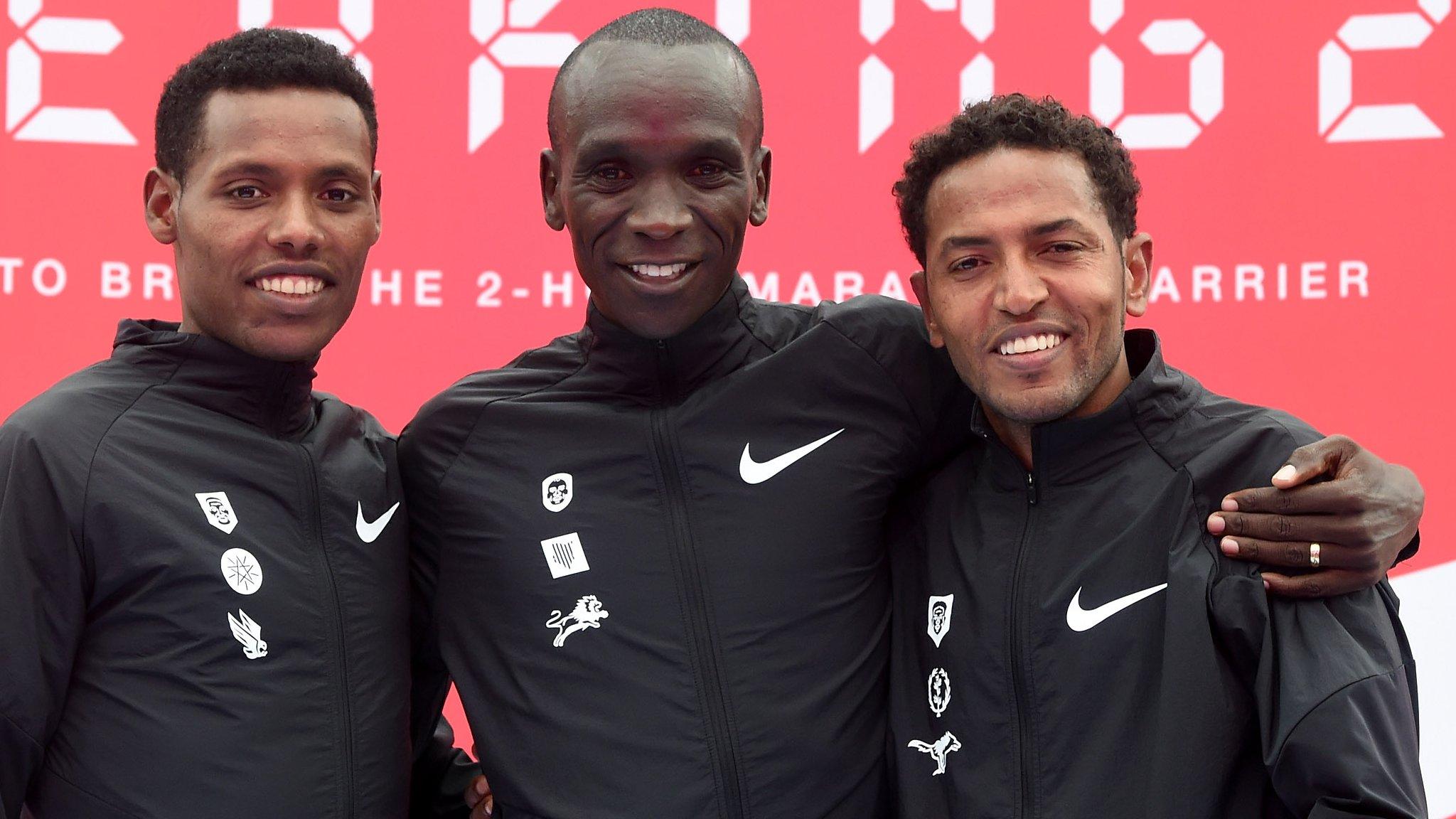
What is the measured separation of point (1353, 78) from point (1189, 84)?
37cm

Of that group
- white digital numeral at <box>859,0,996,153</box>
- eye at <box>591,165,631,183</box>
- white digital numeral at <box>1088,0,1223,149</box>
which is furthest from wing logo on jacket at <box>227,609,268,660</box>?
white digital numeral at <box>1088,0,1223,149</box>

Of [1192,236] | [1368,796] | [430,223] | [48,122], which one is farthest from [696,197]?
[48,122]

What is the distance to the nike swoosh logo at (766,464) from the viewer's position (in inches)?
66.5

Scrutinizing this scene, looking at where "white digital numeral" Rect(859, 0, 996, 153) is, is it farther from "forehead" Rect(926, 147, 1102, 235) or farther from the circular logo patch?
the circular logo patch

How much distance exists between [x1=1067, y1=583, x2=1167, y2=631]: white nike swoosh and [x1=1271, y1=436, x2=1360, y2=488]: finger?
0.17m

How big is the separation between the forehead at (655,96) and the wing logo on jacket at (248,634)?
712 millimetres

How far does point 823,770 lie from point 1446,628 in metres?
2.06

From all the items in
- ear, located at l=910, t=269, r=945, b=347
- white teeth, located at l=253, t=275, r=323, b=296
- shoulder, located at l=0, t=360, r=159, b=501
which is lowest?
shoulder, located at l=0, t=360, r=159, b=501

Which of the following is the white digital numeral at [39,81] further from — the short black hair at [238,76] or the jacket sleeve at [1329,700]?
the jacket sleeve at [1329,700]

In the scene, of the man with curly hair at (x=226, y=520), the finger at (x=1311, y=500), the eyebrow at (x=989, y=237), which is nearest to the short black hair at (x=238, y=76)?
the man with curly hair at (x=226, y=520)

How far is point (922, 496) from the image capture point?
1.72 metres

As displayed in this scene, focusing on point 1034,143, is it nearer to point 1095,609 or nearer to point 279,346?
point 1095,609

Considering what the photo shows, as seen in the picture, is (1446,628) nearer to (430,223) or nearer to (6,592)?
(430,223)

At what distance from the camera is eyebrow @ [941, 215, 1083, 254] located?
62.1 inches
